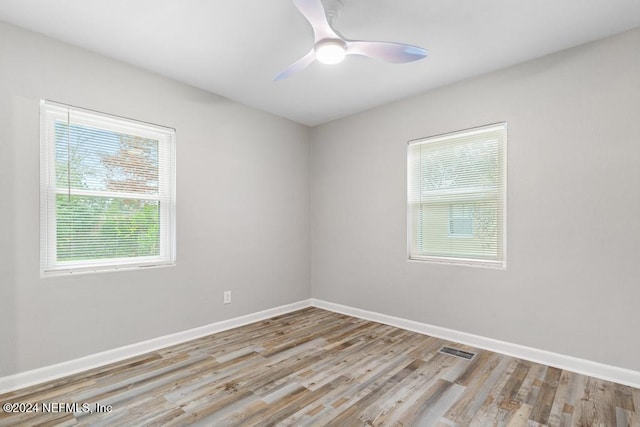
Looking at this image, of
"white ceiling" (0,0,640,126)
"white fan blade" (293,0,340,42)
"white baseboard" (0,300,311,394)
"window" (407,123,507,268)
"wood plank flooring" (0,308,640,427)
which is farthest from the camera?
"window" (407,123,507,268)

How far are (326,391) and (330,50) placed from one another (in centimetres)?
228

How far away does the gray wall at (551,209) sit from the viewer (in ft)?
7.68

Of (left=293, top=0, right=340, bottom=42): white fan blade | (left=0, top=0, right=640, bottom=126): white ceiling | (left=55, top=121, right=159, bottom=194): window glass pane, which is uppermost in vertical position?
(left=0, top=0, right=640, bottom=126): white ceiling

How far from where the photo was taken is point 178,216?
314 cm

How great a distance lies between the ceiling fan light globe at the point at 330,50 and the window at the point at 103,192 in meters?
1.81

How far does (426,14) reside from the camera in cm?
215

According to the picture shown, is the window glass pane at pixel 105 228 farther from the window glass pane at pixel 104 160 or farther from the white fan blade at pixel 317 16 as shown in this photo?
the white fan blade at pixel 317 16

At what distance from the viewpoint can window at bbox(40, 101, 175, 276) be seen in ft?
8.05

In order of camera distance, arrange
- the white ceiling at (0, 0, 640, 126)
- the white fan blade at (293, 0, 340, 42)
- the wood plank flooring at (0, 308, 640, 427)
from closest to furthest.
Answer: the white fan blade at (293, 0, 340, 42) → the wood plank flooring at (0, 308, 640, 427) → the white ceiling at (0, 0, 640, 126)

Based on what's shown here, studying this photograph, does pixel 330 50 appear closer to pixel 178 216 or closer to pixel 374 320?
pixel 178 216

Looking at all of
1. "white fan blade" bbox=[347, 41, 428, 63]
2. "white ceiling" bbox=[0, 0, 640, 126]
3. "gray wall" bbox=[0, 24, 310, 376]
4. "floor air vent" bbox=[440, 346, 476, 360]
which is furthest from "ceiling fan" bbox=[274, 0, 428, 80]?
"floor air vent" bbox=[440, 346, 476, 360]

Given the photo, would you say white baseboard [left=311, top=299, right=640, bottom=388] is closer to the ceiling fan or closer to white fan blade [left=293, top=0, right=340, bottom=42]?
the ceiling fan

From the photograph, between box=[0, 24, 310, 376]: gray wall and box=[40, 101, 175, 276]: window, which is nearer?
box=[0, 24, 310, 376]: gray wall

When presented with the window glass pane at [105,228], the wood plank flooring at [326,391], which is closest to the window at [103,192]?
the window glass pane at [105,228]
